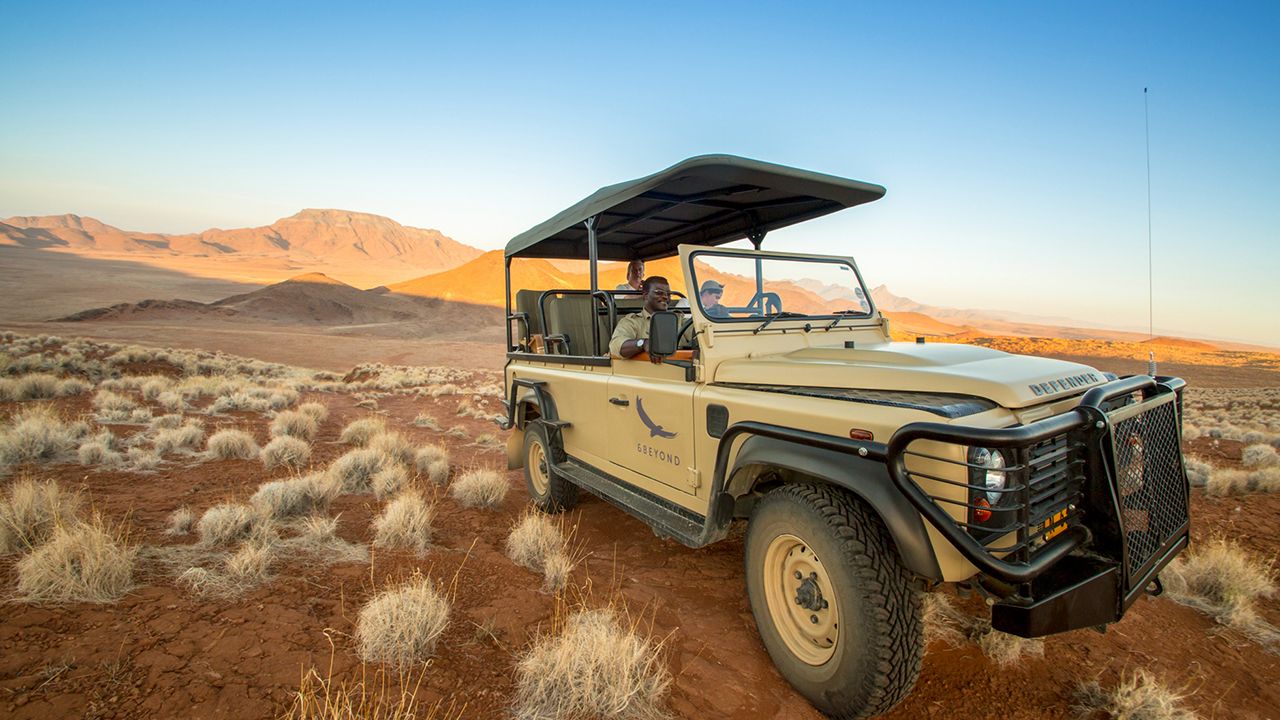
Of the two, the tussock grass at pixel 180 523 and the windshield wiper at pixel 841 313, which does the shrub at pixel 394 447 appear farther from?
the windshield wiper at pixel 841 313

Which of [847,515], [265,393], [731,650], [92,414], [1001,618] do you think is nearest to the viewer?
[1001,618]

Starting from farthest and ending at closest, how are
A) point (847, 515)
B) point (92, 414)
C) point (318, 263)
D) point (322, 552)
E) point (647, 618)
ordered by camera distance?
1. point (318, 263)
2. point (92, 414)
3. point (322, 552)
4. point (647, 618)
5. point (847, 515)

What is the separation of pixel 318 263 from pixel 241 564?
133068 millimetres

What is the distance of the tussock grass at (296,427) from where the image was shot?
871cm

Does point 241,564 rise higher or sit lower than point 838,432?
lower

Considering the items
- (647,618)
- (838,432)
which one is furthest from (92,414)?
(838,432)

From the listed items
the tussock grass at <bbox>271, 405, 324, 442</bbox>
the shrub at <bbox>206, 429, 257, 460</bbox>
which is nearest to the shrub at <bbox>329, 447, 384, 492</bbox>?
the shrub at <bbox>206, 429, 257, 460</bbox>

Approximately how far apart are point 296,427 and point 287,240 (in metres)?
161

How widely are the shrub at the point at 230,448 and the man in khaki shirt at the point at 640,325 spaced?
589 centimetres

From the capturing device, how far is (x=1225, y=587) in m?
3.83

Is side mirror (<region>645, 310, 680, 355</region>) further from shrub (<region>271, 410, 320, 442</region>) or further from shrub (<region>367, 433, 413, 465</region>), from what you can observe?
shrub (<region>271, 410, 320, 442</region>)

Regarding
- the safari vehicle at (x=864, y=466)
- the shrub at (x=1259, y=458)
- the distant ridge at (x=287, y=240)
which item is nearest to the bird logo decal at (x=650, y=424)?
the safari vehicle at (x=864, y=466)

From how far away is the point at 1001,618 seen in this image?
212 centimetres

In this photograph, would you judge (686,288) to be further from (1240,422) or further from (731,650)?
(1240,422)
